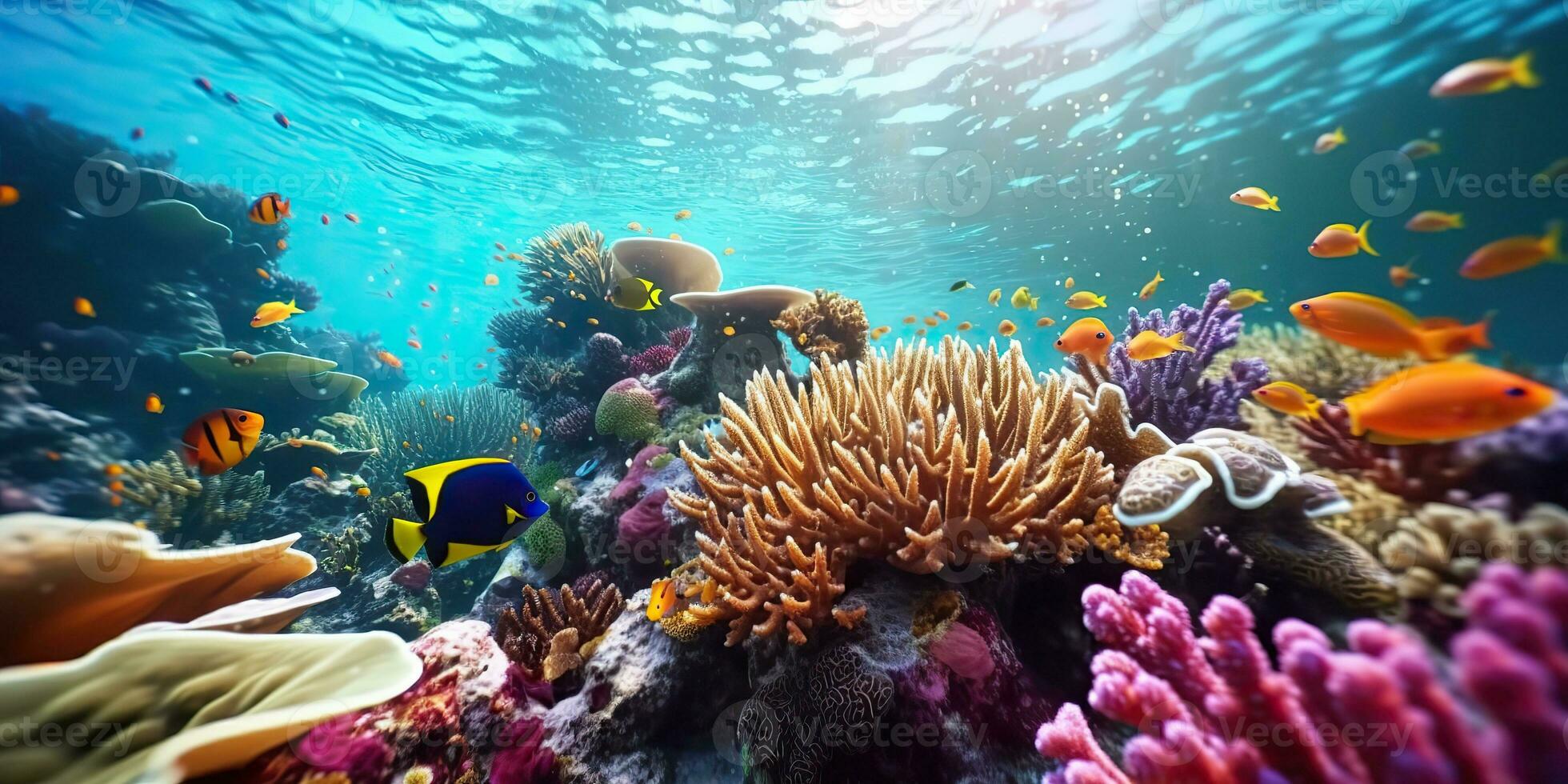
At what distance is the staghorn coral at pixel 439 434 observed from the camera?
9547mm

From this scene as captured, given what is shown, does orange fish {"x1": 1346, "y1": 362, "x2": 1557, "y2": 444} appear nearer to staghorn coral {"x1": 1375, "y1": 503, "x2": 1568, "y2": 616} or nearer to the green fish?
staghorn coral {"x1": 1375, "y1": 503, "x2": 1568, "y2": 616}

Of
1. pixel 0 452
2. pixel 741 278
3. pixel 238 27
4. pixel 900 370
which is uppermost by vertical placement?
pixel 238 27

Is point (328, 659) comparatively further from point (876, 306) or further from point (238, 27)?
point (876, 306)

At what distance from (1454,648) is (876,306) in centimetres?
4489

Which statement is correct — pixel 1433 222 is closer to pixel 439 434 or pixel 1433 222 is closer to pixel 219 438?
pixel 219 438

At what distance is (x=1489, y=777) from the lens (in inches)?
31.9

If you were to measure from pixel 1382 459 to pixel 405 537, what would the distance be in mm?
3572

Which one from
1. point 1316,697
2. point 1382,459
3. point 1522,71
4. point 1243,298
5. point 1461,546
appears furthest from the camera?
point 1243,298

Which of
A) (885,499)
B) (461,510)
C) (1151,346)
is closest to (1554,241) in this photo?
(1151,346)

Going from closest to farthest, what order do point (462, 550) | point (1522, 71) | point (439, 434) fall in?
point (462, 550)
point (1522, 71)
point (439, 434)

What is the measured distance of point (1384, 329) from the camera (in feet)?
6.17

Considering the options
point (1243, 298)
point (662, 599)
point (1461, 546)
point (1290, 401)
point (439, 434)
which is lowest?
point (439, 434)

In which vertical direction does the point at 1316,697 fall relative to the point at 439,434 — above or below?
above

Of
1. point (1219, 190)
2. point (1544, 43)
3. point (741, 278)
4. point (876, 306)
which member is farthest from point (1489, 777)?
point (876, 306)
